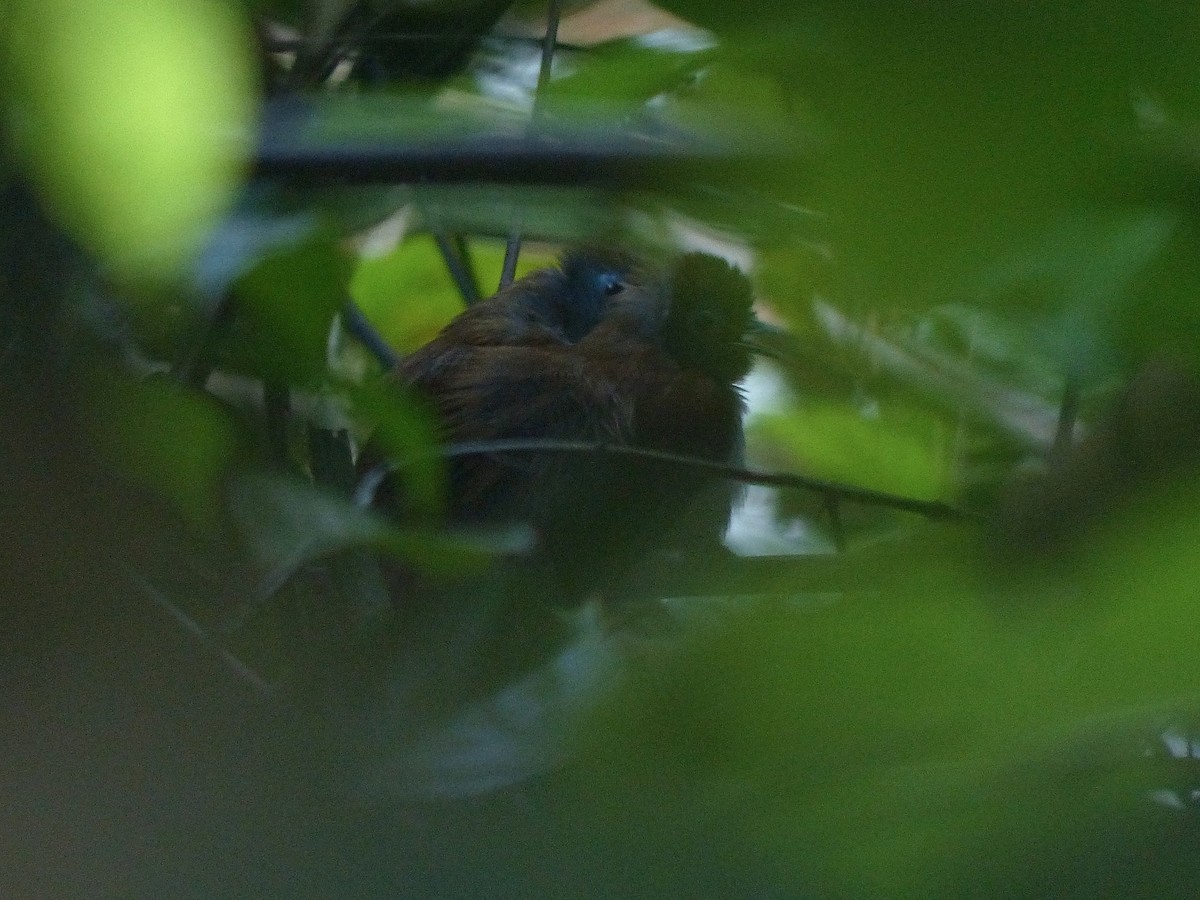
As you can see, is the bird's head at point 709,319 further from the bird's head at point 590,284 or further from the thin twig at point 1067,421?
the thin twig at point 1067,421

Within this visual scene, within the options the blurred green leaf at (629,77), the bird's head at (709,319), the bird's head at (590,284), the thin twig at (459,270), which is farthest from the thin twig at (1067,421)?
the bird's head at (590,284)

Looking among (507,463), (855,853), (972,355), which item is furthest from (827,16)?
(507,463)

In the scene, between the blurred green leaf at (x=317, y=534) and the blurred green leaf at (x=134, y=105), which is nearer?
the blurred green leaf at (x=134, y=105)

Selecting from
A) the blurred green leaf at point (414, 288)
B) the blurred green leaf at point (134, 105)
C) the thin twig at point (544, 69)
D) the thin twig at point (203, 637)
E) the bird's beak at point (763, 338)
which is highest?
the blurred green leaf at point (134, 105)

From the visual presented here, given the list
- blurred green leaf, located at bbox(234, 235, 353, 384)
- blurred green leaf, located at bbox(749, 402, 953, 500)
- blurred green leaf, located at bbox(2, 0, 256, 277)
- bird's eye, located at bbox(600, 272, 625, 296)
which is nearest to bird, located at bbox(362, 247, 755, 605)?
bird's eye, located at bbox(600, 272, 625, 296)

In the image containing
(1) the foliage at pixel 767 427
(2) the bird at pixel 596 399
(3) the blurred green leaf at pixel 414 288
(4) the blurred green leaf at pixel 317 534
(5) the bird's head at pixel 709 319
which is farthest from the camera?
(3) the blurred green leaf at pixel 414 288

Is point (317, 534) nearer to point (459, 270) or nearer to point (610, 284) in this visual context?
point (459, 270)

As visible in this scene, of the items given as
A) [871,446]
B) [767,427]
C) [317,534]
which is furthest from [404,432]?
[767,427]

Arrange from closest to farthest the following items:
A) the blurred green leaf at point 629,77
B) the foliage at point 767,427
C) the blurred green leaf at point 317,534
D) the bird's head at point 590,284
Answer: the foliage at point 767,427
the blurred green leaf at point 629,77
the blurred green leaf at point 317,534
the bird's head at point 590,284
